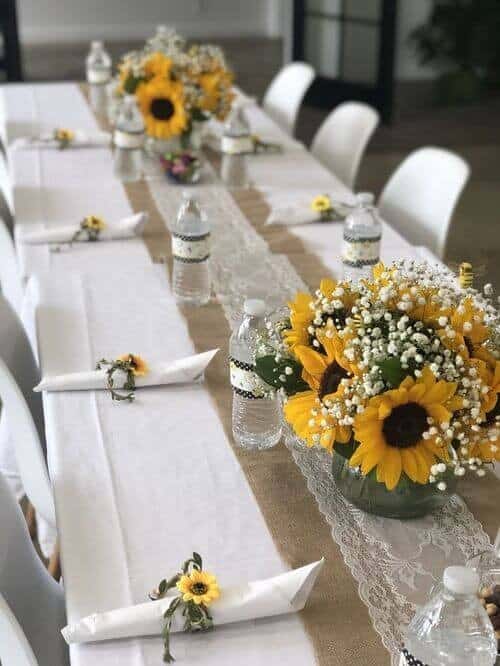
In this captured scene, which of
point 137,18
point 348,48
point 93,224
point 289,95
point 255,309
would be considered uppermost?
point 255,309

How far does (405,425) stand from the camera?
1376mm

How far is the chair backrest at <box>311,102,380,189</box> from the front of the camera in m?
3.69

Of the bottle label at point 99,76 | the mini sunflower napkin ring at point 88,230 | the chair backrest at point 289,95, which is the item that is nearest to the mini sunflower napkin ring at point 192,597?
the mini sunflower napkin ring at point 88,230

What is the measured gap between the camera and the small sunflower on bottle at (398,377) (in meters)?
1.35

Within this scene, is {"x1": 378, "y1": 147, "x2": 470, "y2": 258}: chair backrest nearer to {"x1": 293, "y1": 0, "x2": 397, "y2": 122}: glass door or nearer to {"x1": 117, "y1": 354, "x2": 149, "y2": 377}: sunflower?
{"x1": 117, "y1": 354, "x2": 149, "y2": 377}: sunflower

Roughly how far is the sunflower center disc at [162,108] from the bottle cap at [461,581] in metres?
2.46

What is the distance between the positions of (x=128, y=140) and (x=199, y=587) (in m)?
2.09

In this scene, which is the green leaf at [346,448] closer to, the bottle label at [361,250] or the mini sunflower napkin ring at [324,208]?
the bottle label at [361,250]

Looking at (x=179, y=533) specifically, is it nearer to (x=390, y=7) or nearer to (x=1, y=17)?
(x=390, y=7)

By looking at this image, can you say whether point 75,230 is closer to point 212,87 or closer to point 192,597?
point 212,87

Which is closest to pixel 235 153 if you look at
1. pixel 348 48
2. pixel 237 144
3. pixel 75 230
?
pixel 237 144

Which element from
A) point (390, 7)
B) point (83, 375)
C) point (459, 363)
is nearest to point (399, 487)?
point (459, 363)

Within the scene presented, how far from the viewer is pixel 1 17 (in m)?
7.34

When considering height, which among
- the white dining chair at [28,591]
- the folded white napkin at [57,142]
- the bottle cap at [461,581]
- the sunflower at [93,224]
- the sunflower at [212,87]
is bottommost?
the white dining chair at [28,591]
